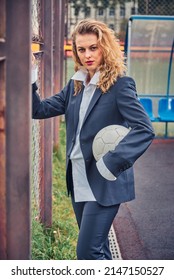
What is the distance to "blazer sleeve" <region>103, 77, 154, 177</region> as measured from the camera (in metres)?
2.50

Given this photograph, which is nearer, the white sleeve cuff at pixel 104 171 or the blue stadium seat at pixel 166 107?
the white sleeve cuff at pixel 104 171

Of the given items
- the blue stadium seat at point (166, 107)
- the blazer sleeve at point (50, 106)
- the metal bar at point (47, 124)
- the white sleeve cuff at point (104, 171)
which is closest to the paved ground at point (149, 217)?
the metal bar at point (47, 124)

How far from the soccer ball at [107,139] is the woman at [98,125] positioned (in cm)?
3

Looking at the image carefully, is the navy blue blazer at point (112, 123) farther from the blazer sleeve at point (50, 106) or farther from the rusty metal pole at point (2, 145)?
the rusty metal pole at point (2, 145)

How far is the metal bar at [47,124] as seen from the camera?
3.93 m

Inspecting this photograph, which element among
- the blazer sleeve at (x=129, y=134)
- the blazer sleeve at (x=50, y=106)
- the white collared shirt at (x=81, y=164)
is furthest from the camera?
the blazer sleeve at (x=50, y=106)

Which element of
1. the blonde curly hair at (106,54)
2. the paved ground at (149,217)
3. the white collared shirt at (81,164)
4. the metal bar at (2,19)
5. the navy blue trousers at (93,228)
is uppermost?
the metal bar at (2,19)

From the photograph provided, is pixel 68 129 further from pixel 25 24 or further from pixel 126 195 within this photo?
pixel 25 24

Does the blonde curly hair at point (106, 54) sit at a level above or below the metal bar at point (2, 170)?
above

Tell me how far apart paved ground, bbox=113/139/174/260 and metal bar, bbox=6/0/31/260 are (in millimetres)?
2120

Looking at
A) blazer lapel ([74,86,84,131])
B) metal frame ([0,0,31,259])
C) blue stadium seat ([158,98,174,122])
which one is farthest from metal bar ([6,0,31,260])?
blue stadium seat ([158,98,174,122])

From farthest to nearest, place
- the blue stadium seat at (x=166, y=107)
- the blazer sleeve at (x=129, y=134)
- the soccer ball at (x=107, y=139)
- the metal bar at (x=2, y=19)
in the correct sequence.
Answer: the blue stadium seat at (x=166, y=107)
the soccer ball at (x=107, y=139)
the blazer sleeve at (x=129, y=134)
the metal bar at (x=2, y=19)

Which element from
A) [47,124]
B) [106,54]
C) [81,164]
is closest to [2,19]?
[106,54]

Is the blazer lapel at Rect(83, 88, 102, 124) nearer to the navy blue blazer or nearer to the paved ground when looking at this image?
the navy blue blazer
